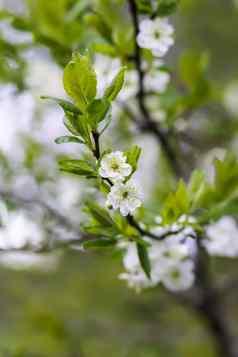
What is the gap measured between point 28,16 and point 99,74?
17 centimetres

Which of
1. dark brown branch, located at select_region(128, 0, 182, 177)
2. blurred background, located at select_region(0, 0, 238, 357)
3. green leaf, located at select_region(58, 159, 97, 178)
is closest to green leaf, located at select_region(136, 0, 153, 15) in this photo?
dark brown branch, located at select_region(128, 0, 182, 177)

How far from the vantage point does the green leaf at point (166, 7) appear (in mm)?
719

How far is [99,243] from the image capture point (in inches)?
25.7

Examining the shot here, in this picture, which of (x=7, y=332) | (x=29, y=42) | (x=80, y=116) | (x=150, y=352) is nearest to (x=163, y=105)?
(x=29, y=42)

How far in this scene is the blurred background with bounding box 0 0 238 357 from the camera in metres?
1.00

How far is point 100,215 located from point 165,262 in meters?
0.18

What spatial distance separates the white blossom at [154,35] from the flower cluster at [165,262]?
0.21 metres

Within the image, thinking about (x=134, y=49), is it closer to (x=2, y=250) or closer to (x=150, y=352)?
(x=2, y=250)

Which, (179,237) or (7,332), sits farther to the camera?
(7,332)

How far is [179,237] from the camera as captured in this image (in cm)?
72

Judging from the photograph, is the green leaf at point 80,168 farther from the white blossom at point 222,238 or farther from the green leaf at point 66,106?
the white blossom at point 222,238

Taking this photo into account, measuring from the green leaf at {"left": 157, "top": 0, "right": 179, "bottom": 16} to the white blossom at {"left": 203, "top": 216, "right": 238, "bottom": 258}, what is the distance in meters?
0.30

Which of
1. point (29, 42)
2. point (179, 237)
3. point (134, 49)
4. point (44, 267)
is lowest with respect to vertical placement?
point (179, 237)

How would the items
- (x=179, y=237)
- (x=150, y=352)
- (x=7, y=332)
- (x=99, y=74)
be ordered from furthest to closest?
1. (x=7, y=332)
2. (x=150, y=352)
3. (x=99, y=74)
4. (x=179, y=237)
